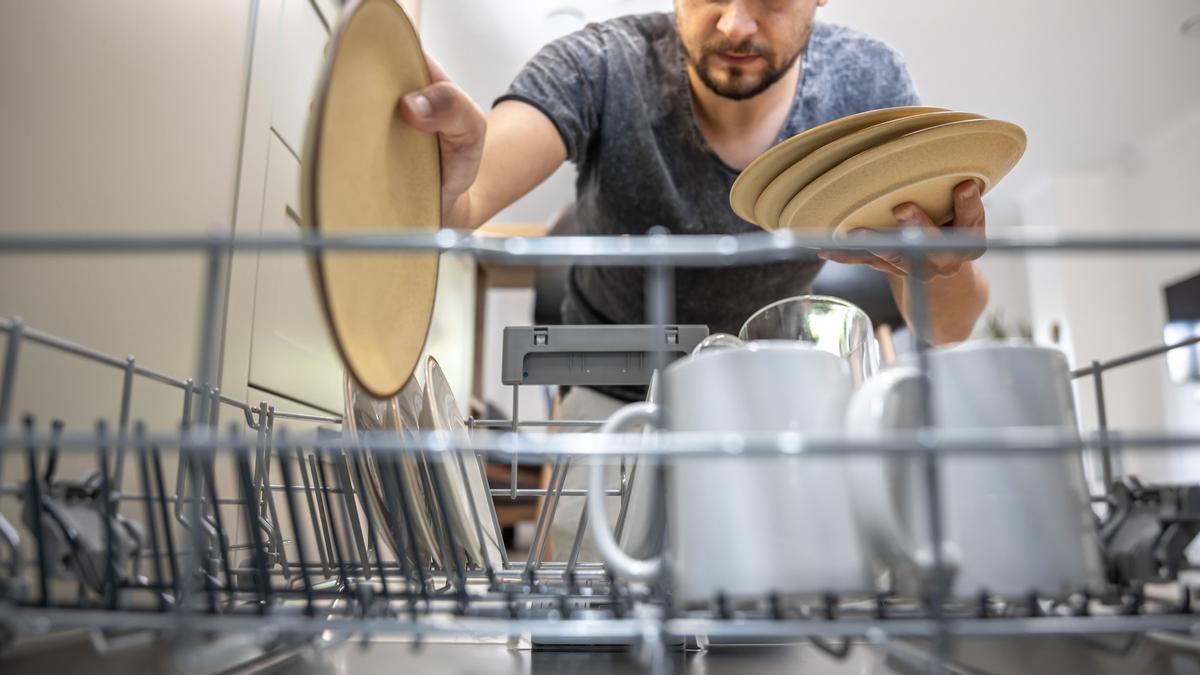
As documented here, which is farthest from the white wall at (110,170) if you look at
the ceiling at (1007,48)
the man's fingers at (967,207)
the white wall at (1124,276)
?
the white wall at (1124,276)

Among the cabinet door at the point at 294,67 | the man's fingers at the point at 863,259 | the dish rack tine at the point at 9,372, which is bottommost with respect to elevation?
the dish rack tine at the point at 9,372

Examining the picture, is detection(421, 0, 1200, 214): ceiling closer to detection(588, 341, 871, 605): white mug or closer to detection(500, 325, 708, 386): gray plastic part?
detection(500, 325, 708, 386): gray plastic part

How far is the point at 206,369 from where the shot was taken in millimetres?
256

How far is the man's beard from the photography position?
89 centimetres

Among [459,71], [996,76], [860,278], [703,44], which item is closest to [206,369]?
[703,44]

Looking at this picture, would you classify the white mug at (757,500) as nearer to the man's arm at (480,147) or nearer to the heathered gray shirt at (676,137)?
the man's arm at (480,147)

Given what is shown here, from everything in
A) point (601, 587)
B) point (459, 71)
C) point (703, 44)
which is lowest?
point (601, 587)

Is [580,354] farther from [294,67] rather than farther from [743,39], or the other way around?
[294,67]

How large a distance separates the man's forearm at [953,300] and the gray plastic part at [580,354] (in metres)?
0.35

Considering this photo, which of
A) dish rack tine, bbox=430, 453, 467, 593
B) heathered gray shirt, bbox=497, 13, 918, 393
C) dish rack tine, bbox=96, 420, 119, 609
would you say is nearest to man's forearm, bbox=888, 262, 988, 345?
heathered gray shirt, bbox=497, 13, 918, 393

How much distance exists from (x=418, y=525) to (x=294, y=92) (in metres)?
0.81

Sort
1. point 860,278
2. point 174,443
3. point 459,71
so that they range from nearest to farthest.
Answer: point 174,443 → point 860,278 → point 459,71

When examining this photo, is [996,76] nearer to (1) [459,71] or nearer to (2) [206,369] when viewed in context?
(1) [459,71]

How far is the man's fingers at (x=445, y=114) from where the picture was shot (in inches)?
17.2
